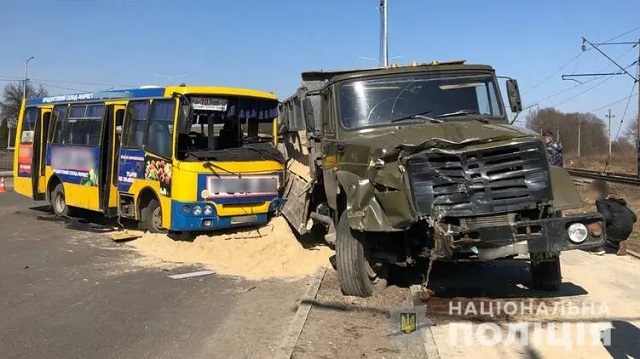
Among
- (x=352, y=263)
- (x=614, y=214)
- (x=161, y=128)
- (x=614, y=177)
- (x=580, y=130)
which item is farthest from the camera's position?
(x=580, y=130)

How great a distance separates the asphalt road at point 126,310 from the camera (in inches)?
215

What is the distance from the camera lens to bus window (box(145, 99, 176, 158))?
10617 mm

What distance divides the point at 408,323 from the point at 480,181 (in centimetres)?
156

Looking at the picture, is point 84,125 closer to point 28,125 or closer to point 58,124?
point 58,124

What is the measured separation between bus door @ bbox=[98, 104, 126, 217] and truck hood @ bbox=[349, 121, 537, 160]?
7162mm

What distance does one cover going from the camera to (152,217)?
11508 mm

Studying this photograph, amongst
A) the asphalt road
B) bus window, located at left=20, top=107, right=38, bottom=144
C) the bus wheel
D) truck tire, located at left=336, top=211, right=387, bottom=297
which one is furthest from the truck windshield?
bus window, located at left=20, top=107, right=38, bottom=144

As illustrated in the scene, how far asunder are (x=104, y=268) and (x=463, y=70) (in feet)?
19.9

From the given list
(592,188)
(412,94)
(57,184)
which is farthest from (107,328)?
(57,184)

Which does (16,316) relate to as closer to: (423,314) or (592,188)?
(423,314)

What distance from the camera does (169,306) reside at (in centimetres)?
697

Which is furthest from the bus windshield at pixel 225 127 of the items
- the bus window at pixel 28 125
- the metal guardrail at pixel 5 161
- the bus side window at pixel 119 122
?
the metal guardrail at pixel 5 161

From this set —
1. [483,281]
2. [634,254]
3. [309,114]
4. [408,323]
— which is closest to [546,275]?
[483,281]

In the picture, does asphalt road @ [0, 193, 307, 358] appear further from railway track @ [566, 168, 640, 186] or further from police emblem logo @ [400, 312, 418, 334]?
railway track @ [566, 168, 640, 186]
